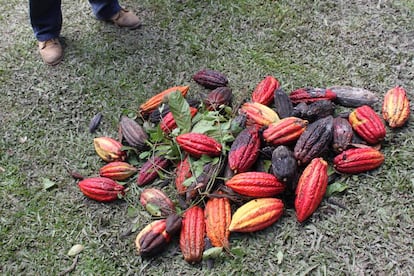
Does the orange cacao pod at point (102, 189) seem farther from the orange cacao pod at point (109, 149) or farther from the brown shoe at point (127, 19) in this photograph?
the brown shoe at point (127, 19)

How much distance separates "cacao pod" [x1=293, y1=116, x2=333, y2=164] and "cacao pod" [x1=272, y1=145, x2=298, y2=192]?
0.05 metres

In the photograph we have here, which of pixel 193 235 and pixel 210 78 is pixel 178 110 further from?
pixel 193 235

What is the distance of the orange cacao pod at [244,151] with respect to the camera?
2135mm

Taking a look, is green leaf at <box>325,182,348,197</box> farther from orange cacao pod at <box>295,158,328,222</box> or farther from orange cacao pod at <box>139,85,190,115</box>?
orange cacao pod at <box>139,85,190,115</box>

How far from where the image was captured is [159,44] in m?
3.10

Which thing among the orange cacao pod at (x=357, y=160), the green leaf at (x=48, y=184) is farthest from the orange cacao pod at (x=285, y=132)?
the green leaf at (x=48, y=184)

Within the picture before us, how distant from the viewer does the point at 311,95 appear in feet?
8.05

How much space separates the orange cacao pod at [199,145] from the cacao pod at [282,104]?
40 centimetres

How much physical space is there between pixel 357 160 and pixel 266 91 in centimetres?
64

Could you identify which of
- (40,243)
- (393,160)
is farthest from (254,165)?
(40,243)

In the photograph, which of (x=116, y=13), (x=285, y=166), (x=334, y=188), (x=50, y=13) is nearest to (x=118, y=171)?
(x=285, y=166)

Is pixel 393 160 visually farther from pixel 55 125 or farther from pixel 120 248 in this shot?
pixel 55 125

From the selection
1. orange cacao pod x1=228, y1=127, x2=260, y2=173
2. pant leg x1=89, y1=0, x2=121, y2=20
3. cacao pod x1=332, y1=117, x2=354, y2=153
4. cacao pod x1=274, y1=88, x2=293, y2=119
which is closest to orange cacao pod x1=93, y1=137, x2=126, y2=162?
orange cacao pod x1=228, y1=127, x2=260, y2=173

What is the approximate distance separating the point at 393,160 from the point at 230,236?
884 millimetres
